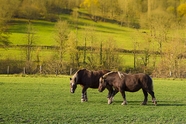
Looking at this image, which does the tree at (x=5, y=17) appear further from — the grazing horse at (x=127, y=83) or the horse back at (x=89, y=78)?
the grazing horse at (x=127, y=83)

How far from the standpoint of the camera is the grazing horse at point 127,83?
18.5m

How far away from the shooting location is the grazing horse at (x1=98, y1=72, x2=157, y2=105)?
18.5 meters

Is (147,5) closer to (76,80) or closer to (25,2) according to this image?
(25,2)

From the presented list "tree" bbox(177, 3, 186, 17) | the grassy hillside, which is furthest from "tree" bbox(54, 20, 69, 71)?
"tree" bbox(177, 3, 186, 17)

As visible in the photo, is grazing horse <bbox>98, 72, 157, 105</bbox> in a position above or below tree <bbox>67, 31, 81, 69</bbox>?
below

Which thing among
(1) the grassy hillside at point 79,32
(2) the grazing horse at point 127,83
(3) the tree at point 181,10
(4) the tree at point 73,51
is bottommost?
(2) the grazing horse at point 127,83

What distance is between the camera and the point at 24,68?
52.8 metres

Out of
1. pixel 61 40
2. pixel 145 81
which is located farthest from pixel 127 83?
pixel 61 40

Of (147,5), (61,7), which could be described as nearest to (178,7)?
(147,5)

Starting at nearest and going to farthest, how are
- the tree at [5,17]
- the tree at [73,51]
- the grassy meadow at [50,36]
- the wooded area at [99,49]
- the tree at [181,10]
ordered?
1. the wooded area at [99,49]
2. the tree at [73,51]
3. the tree at [5,17]
4. the grassy meadow at [50,36]
5. the tree at [181,10]

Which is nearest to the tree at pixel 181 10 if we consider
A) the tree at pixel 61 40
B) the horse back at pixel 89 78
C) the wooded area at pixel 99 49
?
the wooded area at pixel 99 49

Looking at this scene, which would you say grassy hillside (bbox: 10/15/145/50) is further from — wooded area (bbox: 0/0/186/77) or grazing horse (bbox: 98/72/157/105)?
grazing horse (bbox: 98/72/157/105)

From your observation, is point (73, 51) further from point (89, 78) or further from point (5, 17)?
point (89, 78)

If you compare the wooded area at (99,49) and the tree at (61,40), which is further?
the tree at (61,40)
